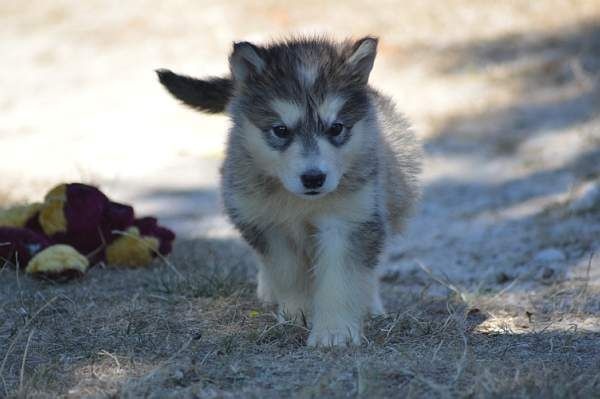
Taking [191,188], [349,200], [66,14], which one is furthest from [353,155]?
[66,14]

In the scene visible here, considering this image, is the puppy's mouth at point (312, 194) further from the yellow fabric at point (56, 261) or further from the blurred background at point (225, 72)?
the blurred background at point (225, 72)

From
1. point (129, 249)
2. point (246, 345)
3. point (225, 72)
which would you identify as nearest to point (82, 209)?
point (129, 249)

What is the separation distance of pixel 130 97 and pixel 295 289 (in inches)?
265

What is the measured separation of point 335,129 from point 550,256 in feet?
8.16

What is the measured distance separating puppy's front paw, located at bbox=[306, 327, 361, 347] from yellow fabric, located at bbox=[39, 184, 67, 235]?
2.01 metres

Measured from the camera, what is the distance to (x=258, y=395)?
11.6ft

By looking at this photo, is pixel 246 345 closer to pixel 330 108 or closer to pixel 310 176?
pixel 310 176

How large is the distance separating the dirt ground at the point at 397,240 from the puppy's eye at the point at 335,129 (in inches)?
37.0

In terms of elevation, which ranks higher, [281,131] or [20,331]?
[281,131]

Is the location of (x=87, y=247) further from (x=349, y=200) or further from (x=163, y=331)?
(x=349, y=200)

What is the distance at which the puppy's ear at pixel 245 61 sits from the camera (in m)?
4.41

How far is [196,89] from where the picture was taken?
5172 mm

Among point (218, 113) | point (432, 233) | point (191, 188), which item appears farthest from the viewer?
point (191, 188)

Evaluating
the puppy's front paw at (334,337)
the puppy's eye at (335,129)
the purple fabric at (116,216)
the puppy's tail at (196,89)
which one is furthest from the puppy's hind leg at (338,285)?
the purple fabric at (116,216)
